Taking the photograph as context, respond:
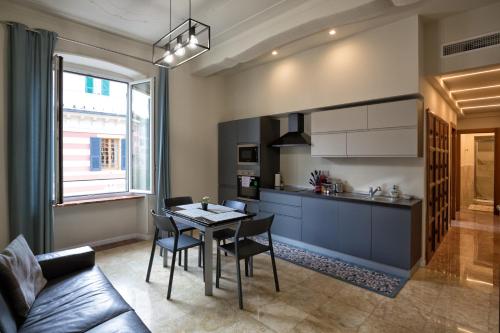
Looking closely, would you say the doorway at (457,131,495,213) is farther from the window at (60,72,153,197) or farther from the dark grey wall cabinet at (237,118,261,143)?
the window at (60,72,153,197)

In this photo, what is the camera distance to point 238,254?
8.10 feet

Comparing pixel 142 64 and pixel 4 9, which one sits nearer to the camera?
pixel 4 9

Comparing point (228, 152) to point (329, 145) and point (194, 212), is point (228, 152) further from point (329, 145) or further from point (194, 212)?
point (194, 212)

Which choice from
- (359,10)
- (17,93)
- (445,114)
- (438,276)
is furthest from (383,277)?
(17,93)

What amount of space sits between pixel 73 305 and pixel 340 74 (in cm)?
Result: 377

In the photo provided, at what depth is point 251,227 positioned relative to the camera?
247cm

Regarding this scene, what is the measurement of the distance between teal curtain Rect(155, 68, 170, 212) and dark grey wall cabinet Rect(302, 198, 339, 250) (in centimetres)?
228

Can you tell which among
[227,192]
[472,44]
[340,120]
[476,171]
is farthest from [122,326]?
[476,171]

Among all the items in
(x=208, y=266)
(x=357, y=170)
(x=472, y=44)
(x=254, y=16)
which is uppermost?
(x=254, y=16)

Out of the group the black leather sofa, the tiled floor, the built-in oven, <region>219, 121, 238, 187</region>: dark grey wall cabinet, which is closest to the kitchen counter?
the built-in oven

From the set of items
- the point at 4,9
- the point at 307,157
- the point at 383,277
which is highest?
the point at 4,9

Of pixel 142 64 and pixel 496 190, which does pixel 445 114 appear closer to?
pixel 496 190

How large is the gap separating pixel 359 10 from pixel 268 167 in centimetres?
260

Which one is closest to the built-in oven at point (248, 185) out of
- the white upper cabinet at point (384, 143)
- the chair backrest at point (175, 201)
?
the chair backrest at point (175, 201)
